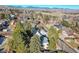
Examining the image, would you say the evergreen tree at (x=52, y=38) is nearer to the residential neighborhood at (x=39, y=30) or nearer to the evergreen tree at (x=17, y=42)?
the residential neighborhood at (x=39, y=30)

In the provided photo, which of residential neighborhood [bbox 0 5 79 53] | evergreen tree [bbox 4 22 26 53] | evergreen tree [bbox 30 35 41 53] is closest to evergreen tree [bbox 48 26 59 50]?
residential neighborhood [bbox 0 5 79 53]

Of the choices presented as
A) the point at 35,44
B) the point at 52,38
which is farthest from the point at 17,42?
the point at 52,38

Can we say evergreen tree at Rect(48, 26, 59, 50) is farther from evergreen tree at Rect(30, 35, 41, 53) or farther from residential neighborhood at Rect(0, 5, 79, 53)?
evergreen tree at Rect(30, 35, 41, 53)

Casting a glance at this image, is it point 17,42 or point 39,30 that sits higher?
point 39,30

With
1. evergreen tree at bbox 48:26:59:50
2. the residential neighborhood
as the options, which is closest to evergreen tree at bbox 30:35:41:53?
the residential neighborhood

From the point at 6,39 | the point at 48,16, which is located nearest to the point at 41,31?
the point at 48,16

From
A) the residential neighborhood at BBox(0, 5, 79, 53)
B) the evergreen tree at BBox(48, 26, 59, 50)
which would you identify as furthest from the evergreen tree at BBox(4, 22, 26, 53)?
the evergreen tree at BBox(48, 26, 59, 50)

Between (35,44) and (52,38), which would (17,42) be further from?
(52,38)

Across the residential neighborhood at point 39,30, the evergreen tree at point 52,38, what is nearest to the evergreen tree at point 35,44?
the residential neighborhood at point 39,30
